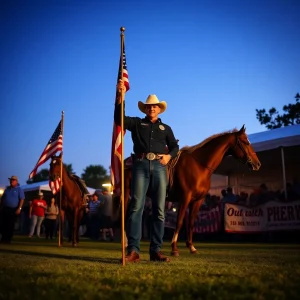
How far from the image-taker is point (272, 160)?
17375 mm

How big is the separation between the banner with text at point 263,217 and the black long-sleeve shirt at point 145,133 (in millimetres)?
8087

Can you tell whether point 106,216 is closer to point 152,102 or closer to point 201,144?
point 201,144

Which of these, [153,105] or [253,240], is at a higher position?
[153,105]

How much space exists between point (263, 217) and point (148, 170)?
8931 mm

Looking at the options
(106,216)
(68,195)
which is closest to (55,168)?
(68,195)

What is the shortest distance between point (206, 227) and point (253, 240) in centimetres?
211

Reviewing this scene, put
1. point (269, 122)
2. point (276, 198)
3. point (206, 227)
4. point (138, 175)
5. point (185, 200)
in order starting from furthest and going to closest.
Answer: point (269, 122)
point (206, 227)
point (276, 198)
point (185, 200)
point (138, 175)

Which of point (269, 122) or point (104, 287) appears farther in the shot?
point (269, 122)

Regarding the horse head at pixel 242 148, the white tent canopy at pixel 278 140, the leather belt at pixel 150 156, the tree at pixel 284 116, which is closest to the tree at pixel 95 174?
the tree at pixel 284 116

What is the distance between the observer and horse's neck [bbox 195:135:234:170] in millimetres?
8453

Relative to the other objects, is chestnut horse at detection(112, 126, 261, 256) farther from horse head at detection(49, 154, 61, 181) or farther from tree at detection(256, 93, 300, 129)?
tree at detection(256, 93, 300, 129)

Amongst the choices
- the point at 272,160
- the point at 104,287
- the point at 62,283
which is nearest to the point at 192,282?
the point at 104,287

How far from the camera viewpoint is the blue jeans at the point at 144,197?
5.17 m

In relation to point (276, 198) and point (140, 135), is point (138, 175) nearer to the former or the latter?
point (140, 135)
